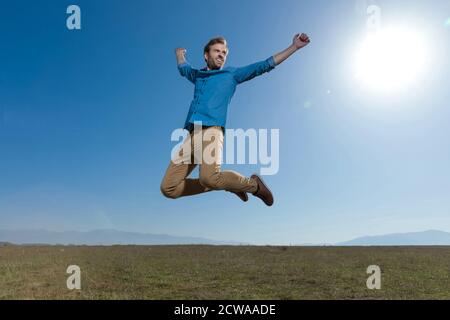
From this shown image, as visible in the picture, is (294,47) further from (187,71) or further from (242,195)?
(242,195)

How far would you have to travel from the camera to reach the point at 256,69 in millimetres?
8781

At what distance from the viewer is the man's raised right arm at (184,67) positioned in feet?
30.9

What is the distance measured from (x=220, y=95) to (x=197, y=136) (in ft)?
2.86

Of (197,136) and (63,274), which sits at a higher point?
(197,136)

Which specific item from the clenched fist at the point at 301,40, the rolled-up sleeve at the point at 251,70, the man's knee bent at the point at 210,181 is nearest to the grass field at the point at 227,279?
the man's knee bent at the point at 210,181

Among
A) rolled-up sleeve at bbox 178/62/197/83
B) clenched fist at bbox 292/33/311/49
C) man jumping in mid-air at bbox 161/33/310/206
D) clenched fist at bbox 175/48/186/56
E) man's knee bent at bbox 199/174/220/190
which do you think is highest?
clenched fist at bbox 175/48/186/56

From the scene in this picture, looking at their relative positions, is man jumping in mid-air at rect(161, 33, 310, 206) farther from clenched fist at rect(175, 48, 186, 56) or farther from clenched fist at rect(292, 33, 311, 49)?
clenched fist at rect(175, 48, 186, 56)

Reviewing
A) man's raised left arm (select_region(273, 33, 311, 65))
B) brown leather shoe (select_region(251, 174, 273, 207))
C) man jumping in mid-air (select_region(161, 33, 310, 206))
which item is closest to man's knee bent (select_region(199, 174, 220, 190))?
man jumping in mid-air (select_region(161, 33, 310, 206))

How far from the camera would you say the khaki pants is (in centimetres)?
842

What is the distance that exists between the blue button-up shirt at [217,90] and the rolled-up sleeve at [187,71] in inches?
14.4

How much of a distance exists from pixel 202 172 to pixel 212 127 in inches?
32.6
